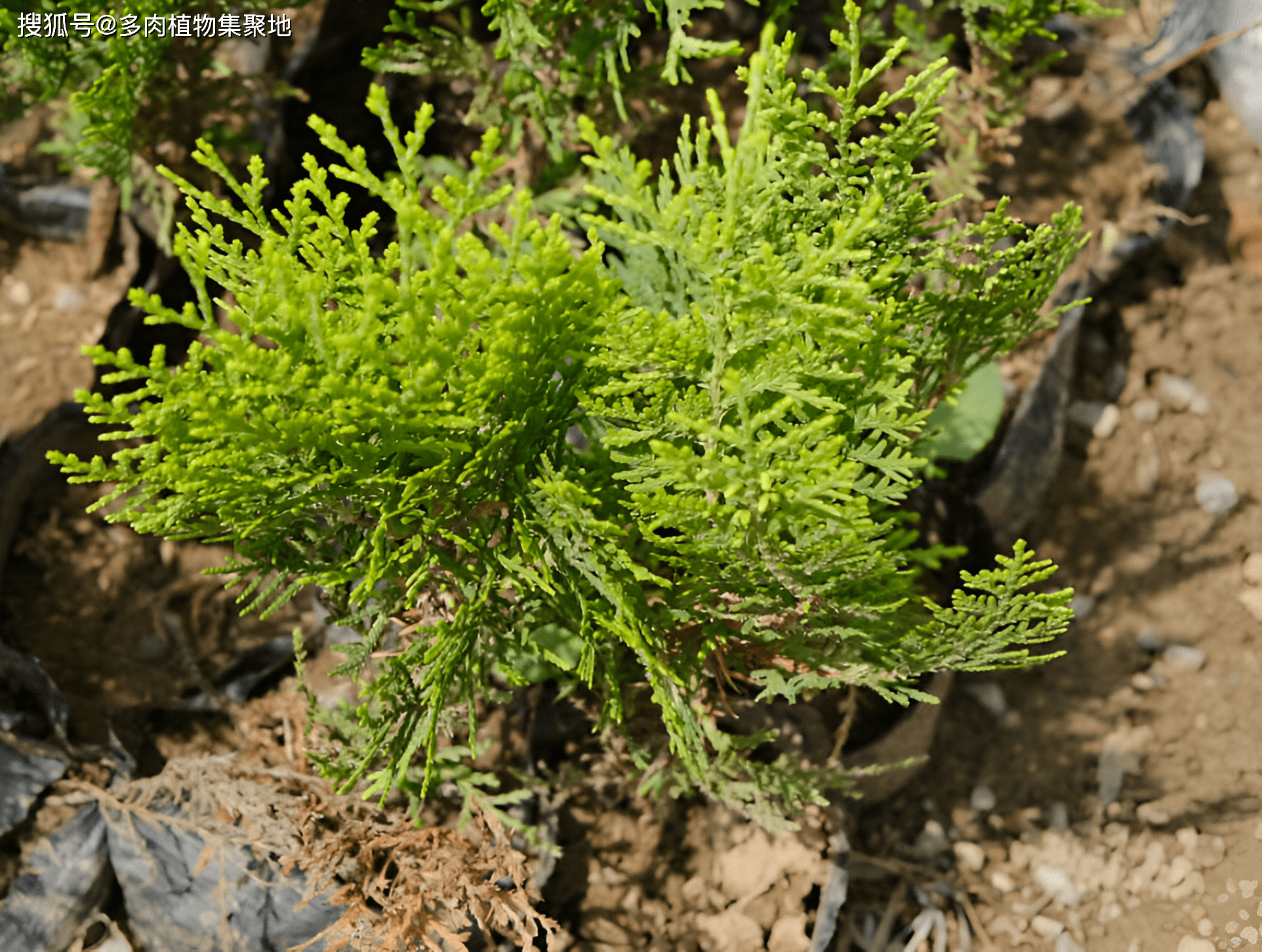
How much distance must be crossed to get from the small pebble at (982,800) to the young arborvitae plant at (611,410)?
1210mm

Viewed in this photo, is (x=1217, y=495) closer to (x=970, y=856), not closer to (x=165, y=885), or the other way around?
(x=970, y=856)

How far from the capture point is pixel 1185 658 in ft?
8.96

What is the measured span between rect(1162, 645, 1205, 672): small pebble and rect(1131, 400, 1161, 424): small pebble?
0.74 meters

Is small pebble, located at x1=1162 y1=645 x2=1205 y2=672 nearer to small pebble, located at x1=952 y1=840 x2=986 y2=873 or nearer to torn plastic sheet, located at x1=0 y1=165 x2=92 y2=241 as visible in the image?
small pebble, located at x1=952 y1=840 x2=986 y2=873

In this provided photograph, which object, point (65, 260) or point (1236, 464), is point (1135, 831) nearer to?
point (1236, 464)

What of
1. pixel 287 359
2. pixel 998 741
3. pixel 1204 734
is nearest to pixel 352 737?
pixel 287 359

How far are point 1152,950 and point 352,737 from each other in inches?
82.4

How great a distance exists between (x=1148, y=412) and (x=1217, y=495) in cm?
33

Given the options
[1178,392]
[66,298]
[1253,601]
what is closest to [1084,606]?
[1253,601]

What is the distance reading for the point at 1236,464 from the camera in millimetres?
2936

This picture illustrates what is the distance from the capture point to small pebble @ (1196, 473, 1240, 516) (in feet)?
9.48

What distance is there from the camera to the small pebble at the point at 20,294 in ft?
9.56

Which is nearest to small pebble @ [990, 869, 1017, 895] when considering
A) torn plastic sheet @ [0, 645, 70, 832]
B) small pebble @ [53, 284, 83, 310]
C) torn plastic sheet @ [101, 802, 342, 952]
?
torn plastic sheet @ [101, 802, 342, 952]

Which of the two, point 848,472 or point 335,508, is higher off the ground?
point 848,472
